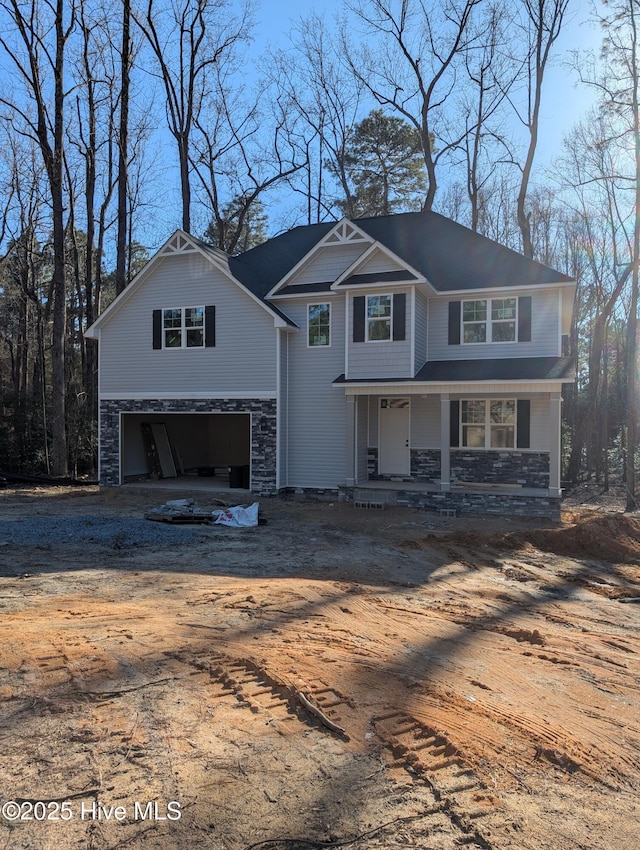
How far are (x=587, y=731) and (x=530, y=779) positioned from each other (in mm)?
821

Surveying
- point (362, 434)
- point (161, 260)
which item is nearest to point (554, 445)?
point (362, 434)

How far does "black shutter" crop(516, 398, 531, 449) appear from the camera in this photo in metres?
14.6

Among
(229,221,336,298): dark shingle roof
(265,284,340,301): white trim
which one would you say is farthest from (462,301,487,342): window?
(229,221,336,298): dark shingle roof

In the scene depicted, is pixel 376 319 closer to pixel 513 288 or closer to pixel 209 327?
pixel 513 288

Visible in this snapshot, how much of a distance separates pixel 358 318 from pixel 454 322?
256 centimetres

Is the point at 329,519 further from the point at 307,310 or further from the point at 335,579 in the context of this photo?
the point at 307,310

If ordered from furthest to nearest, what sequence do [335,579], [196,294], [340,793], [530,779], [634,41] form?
[634,41]
[196,294]
[335,579]
[530,779]
[340,793]

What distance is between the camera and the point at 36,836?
2617 millimetres

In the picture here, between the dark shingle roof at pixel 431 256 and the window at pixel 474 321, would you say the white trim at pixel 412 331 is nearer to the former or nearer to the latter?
the dark shingle roof at pixel 431 256

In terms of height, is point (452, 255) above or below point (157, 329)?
above

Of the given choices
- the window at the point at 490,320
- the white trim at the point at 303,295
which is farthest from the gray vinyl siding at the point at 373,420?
the white trim at the point at 303,295

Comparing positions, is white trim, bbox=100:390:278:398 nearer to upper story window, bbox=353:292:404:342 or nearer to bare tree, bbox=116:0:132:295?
upper story window, bbox=353:292:404:342

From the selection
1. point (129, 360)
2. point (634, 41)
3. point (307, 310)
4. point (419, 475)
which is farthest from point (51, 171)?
point (634, 41)

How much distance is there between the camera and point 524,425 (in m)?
14.7
